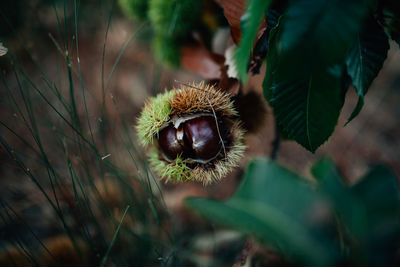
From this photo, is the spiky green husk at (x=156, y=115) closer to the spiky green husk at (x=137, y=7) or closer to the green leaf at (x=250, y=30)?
the green leaf at (x=250, y=30)

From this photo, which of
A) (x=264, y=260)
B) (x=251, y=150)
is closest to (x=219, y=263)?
(x=264, y=260)

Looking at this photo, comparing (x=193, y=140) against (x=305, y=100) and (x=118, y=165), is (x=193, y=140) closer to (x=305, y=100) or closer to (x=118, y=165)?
(x=305, y=100)

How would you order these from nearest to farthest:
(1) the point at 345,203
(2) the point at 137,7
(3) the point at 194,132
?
(1) the point at 345,203
(3) the point at 194,132
(2) the point at 137,7

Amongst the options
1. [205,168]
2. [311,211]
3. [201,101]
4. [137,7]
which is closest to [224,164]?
[205,168]

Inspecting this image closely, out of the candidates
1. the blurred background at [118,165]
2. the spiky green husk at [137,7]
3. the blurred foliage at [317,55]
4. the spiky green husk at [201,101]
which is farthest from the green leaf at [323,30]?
the spiky green husk at [137,7]

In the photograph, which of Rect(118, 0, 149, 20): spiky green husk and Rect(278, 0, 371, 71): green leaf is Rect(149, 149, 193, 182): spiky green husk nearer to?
Rect(278, 0, 371, 71): green leaf

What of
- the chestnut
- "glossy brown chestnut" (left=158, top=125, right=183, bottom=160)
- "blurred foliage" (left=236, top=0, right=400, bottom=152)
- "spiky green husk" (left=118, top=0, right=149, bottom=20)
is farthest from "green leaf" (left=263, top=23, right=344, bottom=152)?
"spiky green husk" (left=118, top=0, right=149, bottom=20)

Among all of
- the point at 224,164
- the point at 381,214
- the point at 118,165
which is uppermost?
the point at 381,214
